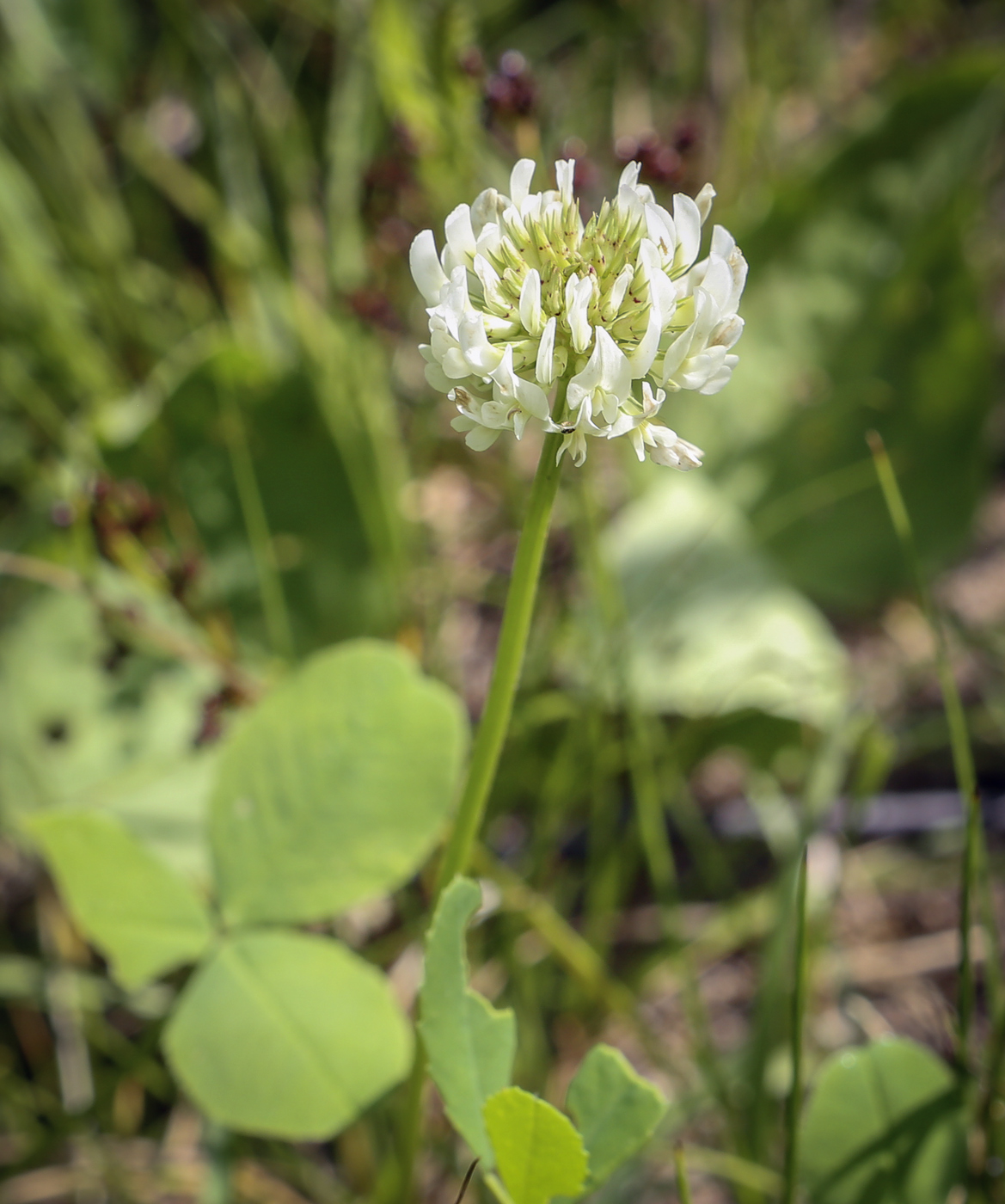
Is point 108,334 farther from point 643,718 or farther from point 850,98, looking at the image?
point 850,98

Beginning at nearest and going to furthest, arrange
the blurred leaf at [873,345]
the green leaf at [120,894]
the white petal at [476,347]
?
the white petal at [476,347] → the green leaf at [120,894] → the blurred leaf at [873,345]

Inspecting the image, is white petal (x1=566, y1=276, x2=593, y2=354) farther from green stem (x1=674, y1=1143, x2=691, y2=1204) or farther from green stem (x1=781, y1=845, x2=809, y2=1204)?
green stem (x1=674, y1=1143, x2=691, y2=1204)

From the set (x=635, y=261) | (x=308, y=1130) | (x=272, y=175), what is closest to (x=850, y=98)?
(x=272, y=175)

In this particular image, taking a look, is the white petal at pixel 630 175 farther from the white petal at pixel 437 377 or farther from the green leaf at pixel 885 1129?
the green leaf at pixel 885 1129

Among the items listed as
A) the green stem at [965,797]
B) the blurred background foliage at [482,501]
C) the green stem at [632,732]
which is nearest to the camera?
the green stem at [965,797]

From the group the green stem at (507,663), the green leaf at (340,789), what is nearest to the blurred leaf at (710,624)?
the green leaf at (340,789)

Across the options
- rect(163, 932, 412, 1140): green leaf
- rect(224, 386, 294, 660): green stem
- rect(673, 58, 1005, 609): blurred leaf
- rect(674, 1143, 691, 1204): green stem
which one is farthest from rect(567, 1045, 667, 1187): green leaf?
rect(673, 58, 1005, 609): blurred leaf
